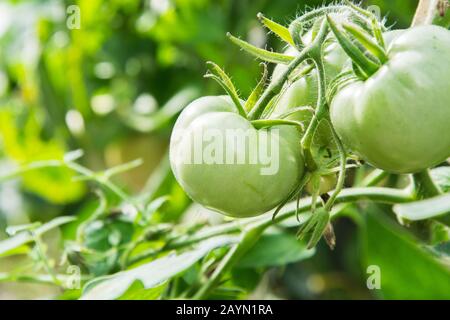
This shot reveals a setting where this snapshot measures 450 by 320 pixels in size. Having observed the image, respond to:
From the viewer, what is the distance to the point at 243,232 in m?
0.72

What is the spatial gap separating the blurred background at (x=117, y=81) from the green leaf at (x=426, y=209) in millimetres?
797

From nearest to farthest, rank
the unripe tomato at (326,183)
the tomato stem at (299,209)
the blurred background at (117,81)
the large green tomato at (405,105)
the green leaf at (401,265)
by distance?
the large green tomato at (405,105) < the unripe tomato at (326,183) < the tomato stem at (299,209) < the green leaf at (401,265) < the blurred background at (117,81)

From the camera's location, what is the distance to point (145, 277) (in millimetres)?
596

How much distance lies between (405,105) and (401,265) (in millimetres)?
468

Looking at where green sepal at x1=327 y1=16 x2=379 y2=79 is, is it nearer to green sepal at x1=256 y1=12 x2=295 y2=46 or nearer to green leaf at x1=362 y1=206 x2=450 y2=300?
green sepal at x1=256 y1=12 x2=295 y2=46

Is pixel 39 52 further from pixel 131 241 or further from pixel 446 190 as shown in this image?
pixel 446 190

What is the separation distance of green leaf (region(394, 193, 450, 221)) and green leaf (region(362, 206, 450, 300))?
263 millimetres

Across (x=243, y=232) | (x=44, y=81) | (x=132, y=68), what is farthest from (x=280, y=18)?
(x=243, y=232)

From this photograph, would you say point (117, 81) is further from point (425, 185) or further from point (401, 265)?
point (425, 185)

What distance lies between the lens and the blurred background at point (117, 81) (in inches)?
56.8

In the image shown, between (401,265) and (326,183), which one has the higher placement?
(326,183)

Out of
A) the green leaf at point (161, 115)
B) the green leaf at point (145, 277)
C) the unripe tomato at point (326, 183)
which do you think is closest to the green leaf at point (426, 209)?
the unripe tomato at point (326, 183)

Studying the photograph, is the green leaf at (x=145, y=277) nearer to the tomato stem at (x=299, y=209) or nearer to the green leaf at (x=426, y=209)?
the tomato stem at (x=299, y=209)

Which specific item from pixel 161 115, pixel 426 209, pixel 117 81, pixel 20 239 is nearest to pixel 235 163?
pixel 426 209
